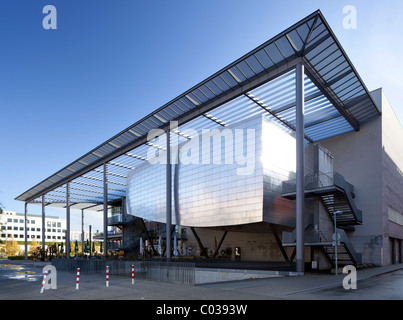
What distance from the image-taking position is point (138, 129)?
43.0 meters

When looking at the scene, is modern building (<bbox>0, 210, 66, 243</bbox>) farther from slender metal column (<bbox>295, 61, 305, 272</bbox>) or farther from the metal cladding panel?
slender metal column (<bbox>295, 61, 305, 272</bbox>)

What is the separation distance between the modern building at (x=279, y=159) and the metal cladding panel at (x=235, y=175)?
121 millimetres

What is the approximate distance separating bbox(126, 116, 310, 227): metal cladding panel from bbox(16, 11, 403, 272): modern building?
12 centimetres

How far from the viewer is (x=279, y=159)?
37.6 meters

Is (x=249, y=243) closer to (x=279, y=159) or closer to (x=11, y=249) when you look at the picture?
(x=279, y=159)

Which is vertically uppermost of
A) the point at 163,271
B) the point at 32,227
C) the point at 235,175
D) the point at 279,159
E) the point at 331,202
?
the point at 279,159

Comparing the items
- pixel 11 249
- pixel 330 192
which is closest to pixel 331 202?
pixel 330 192

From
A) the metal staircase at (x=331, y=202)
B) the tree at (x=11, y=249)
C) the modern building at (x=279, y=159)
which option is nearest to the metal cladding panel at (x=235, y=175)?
the modern building at (x=279, y=159)

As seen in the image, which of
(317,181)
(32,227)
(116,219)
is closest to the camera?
(317,181)

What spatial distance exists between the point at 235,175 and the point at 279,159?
15.4 ft

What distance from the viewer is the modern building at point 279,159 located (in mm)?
29047

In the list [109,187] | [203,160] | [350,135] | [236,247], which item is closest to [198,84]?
[203,160]

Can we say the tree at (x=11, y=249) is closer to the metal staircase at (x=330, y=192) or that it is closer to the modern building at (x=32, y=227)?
the modern building at (x=32, y=227)
